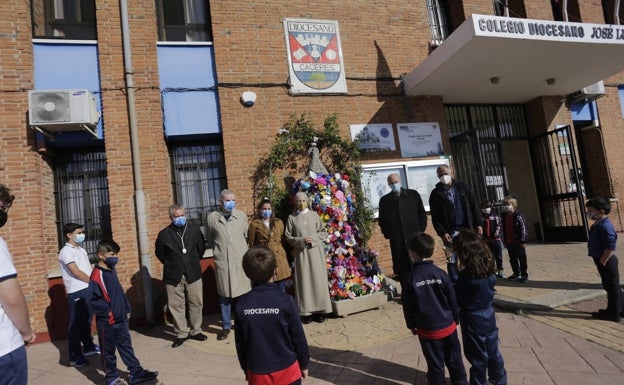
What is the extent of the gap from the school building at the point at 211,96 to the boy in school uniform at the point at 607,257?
10.1 ft

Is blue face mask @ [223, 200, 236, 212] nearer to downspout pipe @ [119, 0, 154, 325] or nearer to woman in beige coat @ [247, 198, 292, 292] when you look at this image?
woman in beige coat @ [247, 198, 292, 292]

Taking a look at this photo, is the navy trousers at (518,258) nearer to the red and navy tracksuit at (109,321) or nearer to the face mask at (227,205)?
the face mask at (227,205)

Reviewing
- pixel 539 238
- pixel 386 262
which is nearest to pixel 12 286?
pixel 386 262

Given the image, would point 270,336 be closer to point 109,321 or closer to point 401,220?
point 109,321

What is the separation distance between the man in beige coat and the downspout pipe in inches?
57.1

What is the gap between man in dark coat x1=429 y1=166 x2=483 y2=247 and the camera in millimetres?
4805

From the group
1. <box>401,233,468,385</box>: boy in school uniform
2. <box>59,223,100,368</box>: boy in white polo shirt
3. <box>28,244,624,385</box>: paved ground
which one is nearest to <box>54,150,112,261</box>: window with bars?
<box>59,223,100,368</box>: boy in white polo shirt

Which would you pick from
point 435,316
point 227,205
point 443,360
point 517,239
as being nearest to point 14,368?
point 435,316

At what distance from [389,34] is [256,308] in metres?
7.30

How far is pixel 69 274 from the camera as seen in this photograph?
4.68 metres

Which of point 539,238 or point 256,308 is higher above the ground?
point 256,308

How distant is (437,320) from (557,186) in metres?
8.17

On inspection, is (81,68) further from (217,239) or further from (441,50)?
(441,50)

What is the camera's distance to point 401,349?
3.97 metres
